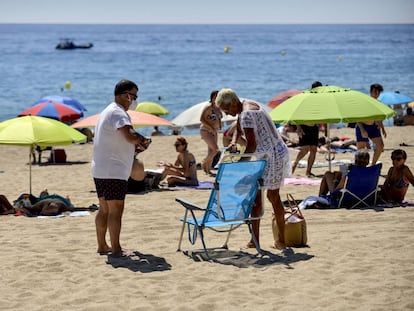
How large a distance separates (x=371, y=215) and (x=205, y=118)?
14.2 ft

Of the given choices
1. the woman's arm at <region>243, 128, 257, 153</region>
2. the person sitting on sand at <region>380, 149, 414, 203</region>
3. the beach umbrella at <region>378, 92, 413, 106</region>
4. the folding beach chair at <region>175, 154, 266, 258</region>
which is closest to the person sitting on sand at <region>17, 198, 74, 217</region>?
the folding beach chair at <region>175, 154, 266, 258</region>

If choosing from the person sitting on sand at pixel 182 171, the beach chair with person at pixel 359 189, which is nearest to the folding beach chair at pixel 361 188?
the beach chair with person at pixel 359 189

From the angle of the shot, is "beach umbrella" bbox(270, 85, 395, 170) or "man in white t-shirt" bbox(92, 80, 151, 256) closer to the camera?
"man in white t-shirt" bbox(92, 80, 151, 256)

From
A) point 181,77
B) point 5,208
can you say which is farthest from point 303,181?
point 181,77

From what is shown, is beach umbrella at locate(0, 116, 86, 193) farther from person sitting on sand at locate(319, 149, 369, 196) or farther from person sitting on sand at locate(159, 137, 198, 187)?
person sitting on sand at locate(319, 149, 369, 196)

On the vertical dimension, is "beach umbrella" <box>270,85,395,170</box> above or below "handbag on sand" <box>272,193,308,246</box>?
above

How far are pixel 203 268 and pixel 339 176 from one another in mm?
3369

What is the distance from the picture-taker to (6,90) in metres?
46.3

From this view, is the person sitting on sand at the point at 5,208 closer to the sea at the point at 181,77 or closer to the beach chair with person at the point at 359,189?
the beach chair with person at the point at 359,189

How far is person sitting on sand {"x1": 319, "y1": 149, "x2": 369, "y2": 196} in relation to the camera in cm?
861

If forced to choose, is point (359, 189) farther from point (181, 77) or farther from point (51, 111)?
point (181, 77)

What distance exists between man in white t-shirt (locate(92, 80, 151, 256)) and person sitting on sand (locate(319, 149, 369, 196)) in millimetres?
3037

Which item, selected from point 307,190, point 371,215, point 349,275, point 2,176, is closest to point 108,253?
point 349,275

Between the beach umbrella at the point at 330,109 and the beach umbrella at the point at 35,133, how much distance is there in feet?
7.69
